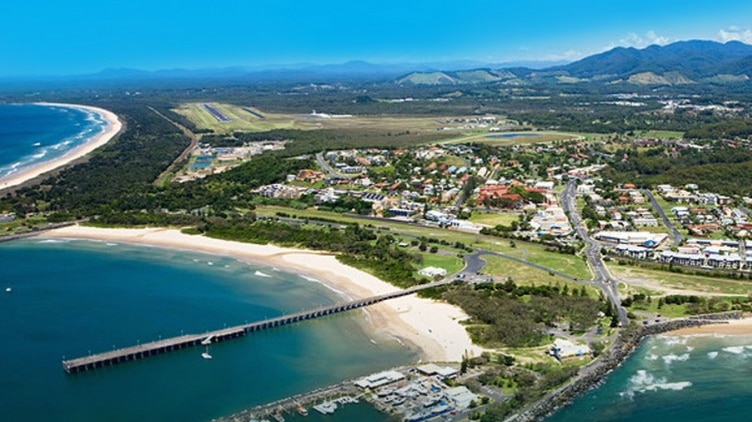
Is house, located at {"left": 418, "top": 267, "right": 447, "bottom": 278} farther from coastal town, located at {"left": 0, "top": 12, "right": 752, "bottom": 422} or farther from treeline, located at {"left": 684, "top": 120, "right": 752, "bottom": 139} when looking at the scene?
treeline, located at {"left": 684, "top": 120, "right": 752, "bottom": 139}

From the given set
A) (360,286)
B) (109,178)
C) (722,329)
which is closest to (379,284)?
(360,286)

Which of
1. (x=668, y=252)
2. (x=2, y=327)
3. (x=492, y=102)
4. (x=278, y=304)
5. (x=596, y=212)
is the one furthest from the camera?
(x=492, y=102)

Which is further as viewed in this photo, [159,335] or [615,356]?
[159,335]

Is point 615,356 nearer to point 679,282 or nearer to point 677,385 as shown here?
point 677,385

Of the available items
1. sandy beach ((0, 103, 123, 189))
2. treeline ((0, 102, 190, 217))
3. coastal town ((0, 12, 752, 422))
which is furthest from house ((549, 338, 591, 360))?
sandy beach ((0, 103, 123, 189))

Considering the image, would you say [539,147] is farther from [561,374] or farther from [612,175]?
[561,374]

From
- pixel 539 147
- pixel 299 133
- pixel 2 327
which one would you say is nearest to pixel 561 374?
pixel 2 327

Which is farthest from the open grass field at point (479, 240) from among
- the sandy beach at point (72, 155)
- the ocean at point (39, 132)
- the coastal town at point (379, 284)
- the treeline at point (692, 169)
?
the ocean at point (39, 132)

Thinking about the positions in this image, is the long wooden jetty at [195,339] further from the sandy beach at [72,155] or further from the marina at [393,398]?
the sandy beach at [72,155]
